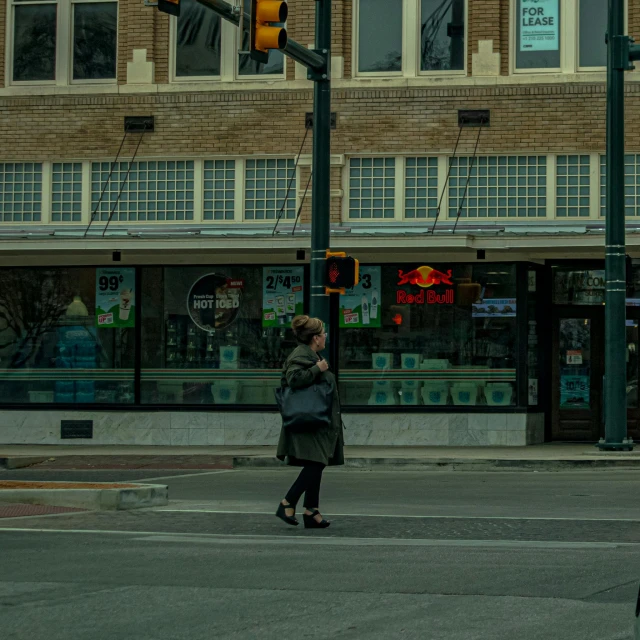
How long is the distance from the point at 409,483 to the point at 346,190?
7516 mm

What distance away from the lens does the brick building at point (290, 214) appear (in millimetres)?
21250

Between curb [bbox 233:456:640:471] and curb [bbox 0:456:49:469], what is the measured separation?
127 inches

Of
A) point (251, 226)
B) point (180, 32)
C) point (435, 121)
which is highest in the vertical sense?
point (180, 32)

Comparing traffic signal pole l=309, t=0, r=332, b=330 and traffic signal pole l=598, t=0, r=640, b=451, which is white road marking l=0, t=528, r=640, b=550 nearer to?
traffic signal pole l=309, t=0, r=332, b=330

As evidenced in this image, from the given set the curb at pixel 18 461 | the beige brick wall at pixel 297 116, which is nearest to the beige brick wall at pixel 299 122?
the beige brick wall at pixel 297 116

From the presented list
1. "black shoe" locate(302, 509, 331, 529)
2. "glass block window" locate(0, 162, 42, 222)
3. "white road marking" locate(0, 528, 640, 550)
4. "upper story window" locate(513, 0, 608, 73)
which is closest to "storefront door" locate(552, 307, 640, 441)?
"upper story window" locate(513, 0, 608, 73)

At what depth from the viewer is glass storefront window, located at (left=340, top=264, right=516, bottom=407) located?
21234mm

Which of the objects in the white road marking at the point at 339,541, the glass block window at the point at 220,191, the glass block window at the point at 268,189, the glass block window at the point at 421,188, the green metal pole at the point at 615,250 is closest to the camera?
the white road marking at the point at 339,541

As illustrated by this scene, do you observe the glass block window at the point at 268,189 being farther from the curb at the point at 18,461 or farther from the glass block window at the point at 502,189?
the curb at the point at 18,461

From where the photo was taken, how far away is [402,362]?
21.5 m

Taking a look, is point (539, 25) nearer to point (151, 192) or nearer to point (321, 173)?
point (321, 173)

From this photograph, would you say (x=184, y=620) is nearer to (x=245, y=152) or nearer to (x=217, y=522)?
(x=217, y=522)

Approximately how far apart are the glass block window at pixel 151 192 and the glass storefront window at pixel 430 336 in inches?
137

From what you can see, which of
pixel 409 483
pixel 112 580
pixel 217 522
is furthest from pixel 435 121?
pixel 112 580
